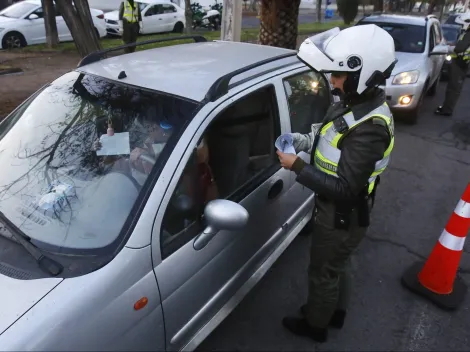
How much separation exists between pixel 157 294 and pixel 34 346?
0.55m

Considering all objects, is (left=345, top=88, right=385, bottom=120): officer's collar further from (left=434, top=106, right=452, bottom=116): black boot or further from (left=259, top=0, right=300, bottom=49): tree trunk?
(left=434, top=106, right=452, bottom=116): black boot

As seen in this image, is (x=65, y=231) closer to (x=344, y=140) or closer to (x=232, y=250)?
(x=232, y=250)

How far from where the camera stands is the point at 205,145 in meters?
2.28

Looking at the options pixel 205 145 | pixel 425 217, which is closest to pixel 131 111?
pixel 205 145

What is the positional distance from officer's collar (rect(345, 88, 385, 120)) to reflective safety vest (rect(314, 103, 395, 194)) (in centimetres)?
2

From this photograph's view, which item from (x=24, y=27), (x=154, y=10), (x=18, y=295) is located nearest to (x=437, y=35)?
(x=18, y=295)

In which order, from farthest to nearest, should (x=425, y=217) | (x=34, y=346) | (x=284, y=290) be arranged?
(x=425, y=217)
(x=284, y=290)
(x=34, y=346)

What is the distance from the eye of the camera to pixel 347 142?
2043mm

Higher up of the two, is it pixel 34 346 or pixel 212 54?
pixel 212 54

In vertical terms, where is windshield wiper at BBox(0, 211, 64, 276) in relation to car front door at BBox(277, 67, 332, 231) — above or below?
below

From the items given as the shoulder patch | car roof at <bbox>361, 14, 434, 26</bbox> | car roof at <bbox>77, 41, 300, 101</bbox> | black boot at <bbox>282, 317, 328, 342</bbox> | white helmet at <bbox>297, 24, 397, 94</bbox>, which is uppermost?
white helmet at <bbox>297, 24, 397, 94</bbox>

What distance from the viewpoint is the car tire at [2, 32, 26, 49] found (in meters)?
12.7

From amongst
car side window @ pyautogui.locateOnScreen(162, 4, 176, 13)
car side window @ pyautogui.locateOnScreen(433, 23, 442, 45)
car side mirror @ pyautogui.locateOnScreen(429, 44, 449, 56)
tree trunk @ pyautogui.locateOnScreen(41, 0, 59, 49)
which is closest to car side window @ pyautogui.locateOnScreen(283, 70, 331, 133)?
car side mirror @ pyautogui.locateOnScreen(429, 44, 449, 56)

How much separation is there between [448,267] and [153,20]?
1662 centimetres
